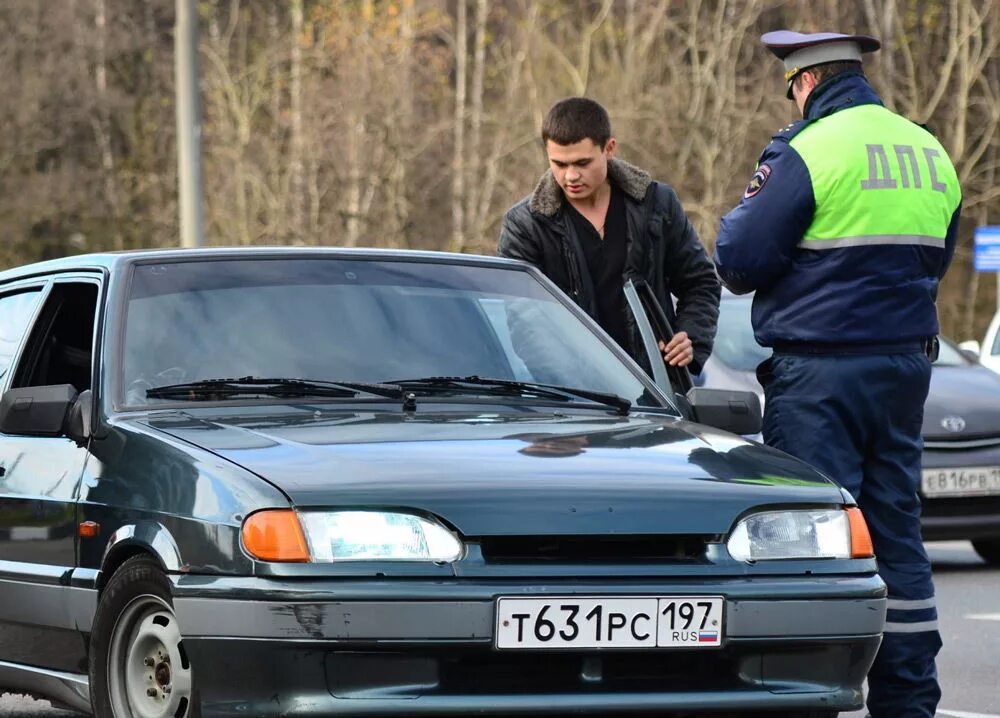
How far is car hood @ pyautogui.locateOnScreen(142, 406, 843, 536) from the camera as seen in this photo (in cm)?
456

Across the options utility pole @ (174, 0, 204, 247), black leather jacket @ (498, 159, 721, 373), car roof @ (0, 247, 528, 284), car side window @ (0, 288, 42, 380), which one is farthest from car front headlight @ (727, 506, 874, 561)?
utility pole @ (174, 0, 204, 247)

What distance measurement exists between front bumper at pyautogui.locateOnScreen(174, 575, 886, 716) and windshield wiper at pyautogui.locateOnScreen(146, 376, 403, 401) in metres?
0.97

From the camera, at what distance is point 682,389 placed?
22.6ft

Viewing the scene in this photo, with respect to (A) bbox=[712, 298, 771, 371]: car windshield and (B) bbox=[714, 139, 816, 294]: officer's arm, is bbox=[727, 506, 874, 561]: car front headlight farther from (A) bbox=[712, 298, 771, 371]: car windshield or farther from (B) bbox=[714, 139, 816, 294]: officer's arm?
(A) bbox=[712, 298, 771, 371]: car windshield

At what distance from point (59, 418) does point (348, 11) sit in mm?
38925

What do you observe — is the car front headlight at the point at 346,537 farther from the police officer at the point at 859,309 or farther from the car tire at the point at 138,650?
the police officer at the point at 859,309

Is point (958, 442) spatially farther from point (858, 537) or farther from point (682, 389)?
point (858, 537)

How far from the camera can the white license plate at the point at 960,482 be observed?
11.2 meters

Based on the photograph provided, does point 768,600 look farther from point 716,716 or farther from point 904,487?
point 904,487

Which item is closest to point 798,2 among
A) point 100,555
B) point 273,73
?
point 273,73

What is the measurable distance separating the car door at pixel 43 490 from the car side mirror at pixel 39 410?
0.34 feet

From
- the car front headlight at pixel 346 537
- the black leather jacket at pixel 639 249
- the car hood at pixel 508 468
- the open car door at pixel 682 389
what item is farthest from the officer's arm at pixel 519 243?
the car front headlight at pixel 346 537

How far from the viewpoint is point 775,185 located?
6078mm

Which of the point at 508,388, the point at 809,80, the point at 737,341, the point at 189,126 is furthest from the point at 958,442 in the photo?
the point at 189,126
